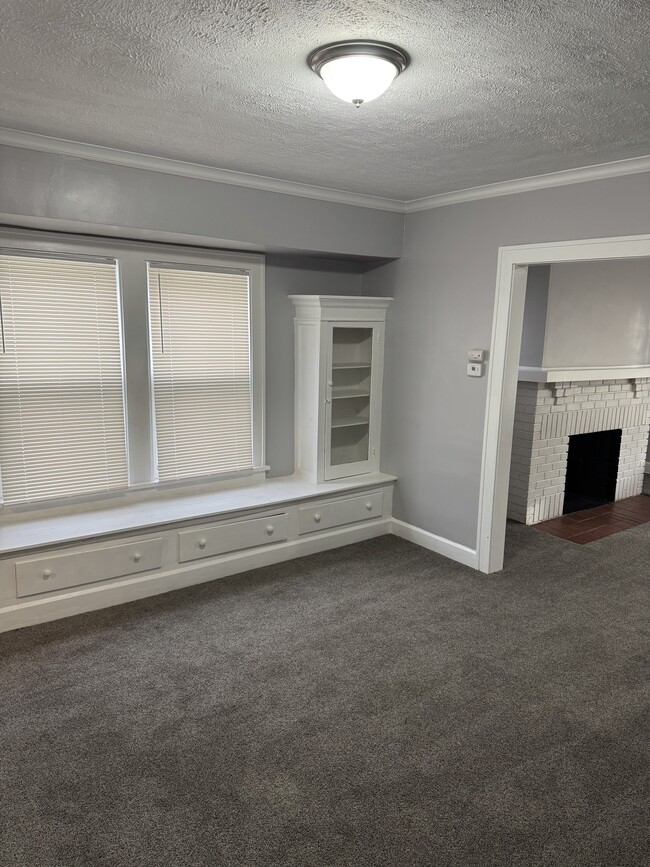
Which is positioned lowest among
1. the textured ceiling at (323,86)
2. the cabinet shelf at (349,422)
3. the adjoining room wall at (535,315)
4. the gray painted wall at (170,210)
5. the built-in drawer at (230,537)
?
the built-in drawer at (230,537)

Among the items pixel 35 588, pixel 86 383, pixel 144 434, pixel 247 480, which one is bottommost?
pixel 35 588

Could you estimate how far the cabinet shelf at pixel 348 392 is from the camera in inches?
178

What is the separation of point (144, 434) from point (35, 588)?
116 cm

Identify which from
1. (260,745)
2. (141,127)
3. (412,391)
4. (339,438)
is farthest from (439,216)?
(260,745)

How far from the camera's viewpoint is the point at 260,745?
238 cm

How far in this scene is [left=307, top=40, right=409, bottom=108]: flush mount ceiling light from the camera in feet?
5.89

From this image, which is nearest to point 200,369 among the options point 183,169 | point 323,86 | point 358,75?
point 183,169

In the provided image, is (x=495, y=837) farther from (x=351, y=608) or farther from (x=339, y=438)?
(x=339, y=438)

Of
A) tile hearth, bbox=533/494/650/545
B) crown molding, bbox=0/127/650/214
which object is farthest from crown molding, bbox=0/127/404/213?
tile hearth, bbox=533/494/650/545

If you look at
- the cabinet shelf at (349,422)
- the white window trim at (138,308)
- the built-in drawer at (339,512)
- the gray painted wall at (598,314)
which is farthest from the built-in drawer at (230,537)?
the gray painted wall at (598,314)

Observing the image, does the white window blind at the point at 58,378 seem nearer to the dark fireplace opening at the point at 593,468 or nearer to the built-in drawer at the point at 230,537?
the built-in drawer at the point at 230,537

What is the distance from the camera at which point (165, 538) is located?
3.63 m

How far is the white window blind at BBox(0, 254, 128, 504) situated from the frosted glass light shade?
2.20 metres

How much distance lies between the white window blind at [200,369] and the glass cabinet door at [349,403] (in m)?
0.67
